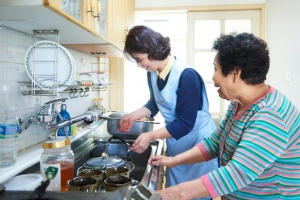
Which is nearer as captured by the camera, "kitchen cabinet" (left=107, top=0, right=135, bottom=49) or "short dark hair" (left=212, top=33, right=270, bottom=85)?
"short dark hair" (left=212, top=33, right=270, bottom=85)

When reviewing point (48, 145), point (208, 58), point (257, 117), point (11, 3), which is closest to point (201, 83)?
point (257, 117)

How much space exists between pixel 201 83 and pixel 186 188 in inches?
29.9

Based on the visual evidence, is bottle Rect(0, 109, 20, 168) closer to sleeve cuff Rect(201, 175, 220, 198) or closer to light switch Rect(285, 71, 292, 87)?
sleeve cuff Rect(201, 175, 220, 198)

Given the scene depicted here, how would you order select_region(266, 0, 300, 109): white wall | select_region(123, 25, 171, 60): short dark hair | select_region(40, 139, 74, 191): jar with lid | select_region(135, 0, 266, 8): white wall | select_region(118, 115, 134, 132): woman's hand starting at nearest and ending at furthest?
select_region(40, 139, 74, 191): jar with lid → select_region(123, 25, 171, 60): short dark hair → select_region(118, 115, 134, 132): woman's hand → select_region(266, 0, 300, 109): white wall → select_region(135, 0, 266, 8): white wall

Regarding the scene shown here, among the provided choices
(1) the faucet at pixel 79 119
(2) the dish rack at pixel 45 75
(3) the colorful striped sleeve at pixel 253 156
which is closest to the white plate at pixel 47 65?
(2) the dish rack at pixel 45 75

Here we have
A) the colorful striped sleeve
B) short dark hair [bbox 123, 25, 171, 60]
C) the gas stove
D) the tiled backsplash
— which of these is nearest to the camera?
the gas stove

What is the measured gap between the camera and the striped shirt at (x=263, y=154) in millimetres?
784

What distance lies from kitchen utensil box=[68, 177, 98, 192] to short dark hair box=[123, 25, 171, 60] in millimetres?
693

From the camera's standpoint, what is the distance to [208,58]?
305 centimetres

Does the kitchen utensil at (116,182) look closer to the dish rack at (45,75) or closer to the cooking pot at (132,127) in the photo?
the dish rack at (45,75)

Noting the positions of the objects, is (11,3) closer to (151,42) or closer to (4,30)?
(4,30)

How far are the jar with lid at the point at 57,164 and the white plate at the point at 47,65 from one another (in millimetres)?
328

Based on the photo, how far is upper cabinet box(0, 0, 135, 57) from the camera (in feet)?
2.65

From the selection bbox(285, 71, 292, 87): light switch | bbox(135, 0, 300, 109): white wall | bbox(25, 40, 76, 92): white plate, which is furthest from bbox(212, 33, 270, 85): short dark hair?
bbox(285, 71, 292, 87): light switch
